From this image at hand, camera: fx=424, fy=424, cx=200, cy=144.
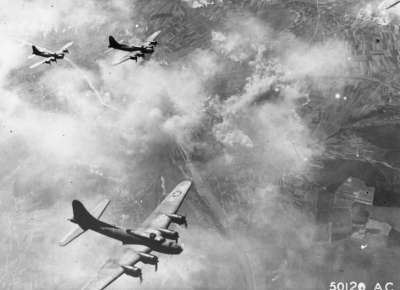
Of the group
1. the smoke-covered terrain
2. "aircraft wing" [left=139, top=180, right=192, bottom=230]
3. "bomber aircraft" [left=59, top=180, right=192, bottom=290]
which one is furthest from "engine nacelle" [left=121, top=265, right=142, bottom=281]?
the smoke-covered terrain

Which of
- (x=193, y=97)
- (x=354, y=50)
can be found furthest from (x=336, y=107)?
(x=193, y=97)

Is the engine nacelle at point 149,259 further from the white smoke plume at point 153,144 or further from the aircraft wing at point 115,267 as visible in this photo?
the white smoke plume at point 153,144

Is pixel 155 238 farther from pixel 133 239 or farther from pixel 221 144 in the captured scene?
pixel 221 144

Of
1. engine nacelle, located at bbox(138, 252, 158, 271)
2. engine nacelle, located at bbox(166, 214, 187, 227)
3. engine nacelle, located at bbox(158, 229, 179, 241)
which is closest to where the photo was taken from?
engine nacelle, located at bbox(138, 252, 158, 271)

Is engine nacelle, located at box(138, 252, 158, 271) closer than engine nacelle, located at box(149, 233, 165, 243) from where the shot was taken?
Yes

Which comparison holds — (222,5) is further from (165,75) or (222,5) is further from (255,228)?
(255,228)

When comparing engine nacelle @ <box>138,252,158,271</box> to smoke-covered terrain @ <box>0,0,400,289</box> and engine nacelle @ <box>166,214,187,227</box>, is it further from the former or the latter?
smoke-covered terrain @ <box>0,0,400,289</box>

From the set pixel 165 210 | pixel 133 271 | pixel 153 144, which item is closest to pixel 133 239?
pixel 133 271
